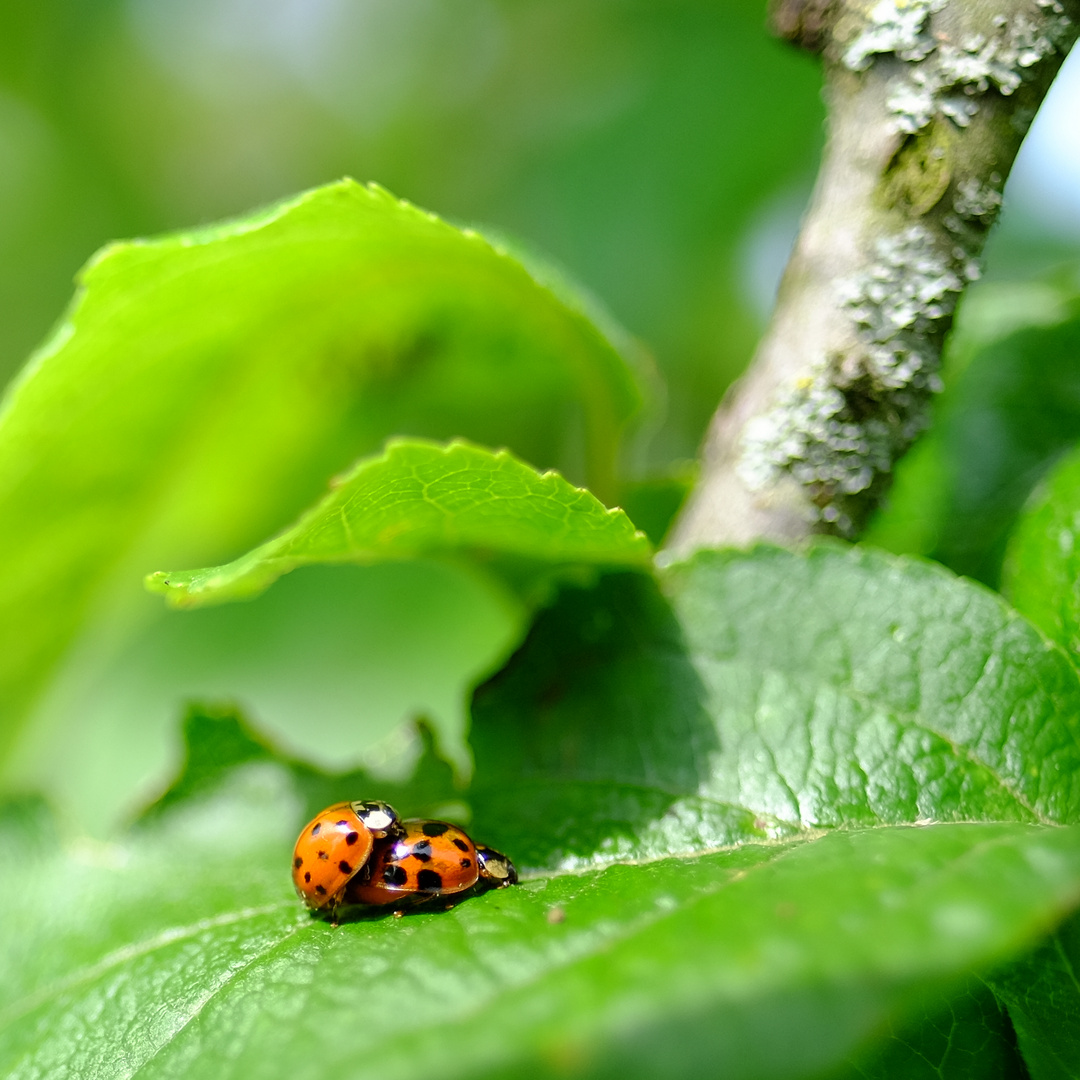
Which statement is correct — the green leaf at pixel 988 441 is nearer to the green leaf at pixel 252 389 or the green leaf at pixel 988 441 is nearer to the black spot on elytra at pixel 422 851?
the green leaf at pixel 252 389

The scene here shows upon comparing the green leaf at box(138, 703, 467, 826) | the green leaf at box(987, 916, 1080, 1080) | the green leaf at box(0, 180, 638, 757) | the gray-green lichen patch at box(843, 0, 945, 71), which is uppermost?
the gray-green lichen patch at box(843, 0, 945, 71)

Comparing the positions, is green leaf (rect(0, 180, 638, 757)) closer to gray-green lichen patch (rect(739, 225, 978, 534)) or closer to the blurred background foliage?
gray-green lichen patch (rect(739, 225, 978, 534))

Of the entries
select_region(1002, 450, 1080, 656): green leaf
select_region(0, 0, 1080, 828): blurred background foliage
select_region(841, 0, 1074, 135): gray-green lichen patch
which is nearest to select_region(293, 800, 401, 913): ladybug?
select_region(1002, 450, 1080, 656): green leaf

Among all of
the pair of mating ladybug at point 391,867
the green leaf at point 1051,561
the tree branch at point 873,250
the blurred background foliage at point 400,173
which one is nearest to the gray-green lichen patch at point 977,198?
the tree branch at point 873,250

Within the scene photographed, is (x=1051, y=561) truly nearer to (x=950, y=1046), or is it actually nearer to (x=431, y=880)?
(x=950, y=1046)

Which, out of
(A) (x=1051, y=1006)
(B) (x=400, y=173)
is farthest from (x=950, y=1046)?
(B) (x=400, y=173)

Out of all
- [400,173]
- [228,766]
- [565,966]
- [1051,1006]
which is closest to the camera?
[565,966]
